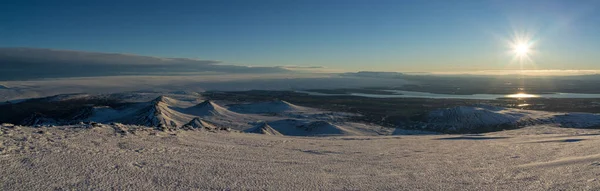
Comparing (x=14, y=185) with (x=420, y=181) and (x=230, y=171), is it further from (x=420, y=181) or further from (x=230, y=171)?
(x=420, y=181)

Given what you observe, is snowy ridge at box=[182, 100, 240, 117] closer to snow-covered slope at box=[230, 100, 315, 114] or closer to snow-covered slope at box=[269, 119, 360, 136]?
snow-covered slope at box=[230, 100, 315, 114]

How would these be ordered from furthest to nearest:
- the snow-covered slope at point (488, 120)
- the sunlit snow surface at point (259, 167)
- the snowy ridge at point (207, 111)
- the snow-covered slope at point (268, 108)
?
1. the snow-covered slope at point (268, 108)
2. the snowy ridge at point (207, 111)
3. the snow-covered slope at point (488, 120)
4. the sunlit snow surface at point (259, 167)

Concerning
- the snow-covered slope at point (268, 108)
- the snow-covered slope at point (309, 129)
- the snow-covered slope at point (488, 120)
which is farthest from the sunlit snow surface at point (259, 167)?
the snow-covered slope at point (268, 108)

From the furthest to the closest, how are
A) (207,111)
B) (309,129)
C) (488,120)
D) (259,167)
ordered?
(207,111)
(488,120)
(309,129)
(259,167)

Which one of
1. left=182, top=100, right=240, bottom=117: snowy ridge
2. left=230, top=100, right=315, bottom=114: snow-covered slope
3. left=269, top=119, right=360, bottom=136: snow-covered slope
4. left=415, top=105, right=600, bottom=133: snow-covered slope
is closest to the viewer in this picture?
left=269, top=119, right=360, bottom=136: snow-covered slope

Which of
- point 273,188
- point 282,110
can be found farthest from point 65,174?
point 282,110

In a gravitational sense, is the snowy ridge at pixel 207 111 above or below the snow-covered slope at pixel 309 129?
above

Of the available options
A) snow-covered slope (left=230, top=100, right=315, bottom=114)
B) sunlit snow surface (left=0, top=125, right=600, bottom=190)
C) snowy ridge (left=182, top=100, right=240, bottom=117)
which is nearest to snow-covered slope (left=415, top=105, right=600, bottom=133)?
snow-covered slope (left=230, top=100, right=315, bottom=114)

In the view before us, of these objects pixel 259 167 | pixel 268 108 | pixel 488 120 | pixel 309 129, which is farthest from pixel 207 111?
pixel 259 167

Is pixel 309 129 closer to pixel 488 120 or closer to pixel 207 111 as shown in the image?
pixel 207 111

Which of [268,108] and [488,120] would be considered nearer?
[488,120]

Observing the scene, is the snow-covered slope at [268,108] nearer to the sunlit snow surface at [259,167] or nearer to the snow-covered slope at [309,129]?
the snow-covered slope at [309,129]
